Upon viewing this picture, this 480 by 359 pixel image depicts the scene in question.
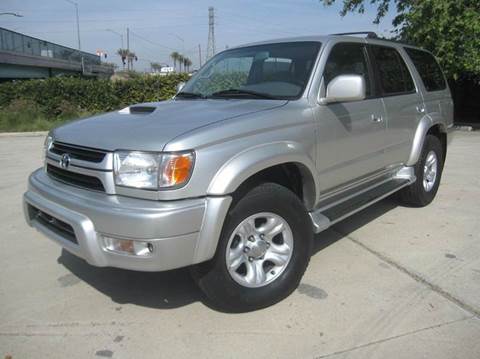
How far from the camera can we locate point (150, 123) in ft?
9.75

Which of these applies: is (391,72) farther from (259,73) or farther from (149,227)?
(149,227)

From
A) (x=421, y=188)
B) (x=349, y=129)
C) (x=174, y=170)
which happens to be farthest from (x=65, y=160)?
(x=421, y=188)

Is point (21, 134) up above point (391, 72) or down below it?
below

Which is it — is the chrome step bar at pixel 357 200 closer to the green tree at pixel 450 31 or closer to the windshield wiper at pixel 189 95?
the windshield wiper at pixel 189 95

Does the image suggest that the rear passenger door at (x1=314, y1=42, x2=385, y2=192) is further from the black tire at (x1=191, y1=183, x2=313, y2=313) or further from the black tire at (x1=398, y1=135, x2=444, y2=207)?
the black tire at (x1=398, y1=135, x2=444, y2=207)

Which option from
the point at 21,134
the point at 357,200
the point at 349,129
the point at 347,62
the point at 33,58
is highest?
the point at 33,58

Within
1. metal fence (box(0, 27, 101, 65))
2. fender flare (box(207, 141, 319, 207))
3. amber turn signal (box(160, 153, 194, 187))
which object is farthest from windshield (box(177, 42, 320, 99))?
metal fence (box(0, 27, 101, 65))

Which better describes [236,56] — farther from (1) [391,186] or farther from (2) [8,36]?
(2) [8,36]

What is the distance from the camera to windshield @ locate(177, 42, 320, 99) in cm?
362

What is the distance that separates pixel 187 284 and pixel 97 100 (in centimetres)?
1624

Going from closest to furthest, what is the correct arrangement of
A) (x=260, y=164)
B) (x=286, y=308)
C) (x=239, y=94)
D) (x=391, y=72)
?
(x=260, y=164), (x=286, y=308), (x=239, y=94), (x=391, y=72)

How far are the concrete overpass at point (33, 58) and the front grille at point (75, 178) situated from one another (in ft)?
121

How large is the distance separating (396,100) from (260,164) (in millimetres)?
2315

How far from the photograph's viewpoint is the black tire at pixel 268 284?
2861mm
